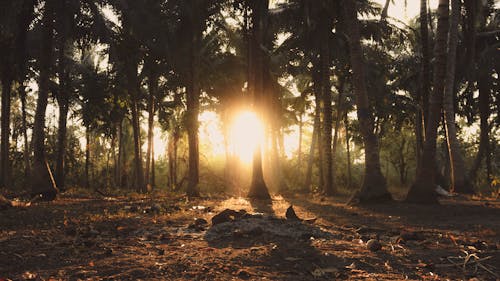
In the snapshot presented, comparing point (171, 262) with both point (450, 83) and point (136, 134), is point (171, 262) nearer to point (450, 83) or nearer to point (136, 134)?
point (450, 83)

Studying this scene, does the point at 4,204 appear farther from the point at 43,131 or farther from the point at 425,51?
the point at 425,51

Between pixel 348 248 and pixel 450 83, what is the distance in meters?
10.4

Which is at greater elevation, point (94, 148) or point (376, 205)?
point (94, 148)

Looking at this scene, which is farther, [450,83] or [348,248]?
[450,83]

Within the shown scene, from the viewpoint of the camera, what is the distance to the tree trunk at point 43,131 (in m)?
13.2

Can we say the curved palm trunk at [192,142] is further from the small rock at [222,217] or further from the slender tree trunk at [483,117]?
the slender tree trunk at [483,117]

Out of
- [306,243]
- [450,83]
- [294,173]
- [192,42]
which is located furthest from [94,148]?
[306,243]

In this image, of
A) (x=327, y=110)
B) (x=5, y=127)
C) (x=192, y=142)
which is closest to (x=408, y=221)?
(x=192, y=142)

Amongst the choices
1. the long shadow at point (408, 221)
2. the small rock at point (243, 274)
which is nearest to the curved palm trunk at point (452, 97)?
the long shadow at point (408, 221)

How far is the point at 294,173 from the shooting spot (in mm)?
33000

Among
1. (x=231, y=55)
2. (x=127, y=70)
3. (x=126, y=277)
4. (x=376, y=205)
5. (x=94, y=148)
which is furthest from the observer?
(x=94, y=148)

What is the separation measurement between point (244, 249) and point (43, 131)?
1031cm

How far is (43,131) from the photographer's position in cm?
1361

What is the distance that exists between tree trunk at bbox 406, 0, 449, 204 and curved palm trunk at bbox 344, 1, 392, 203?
2.95 feet
